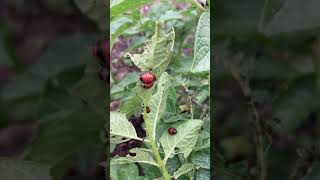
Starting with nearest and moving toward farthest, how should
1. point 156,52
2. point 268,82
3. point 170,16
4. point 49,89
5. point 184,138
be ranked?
point 268,82 < point 49,89 < point 156,52 < point 184,138 < point 170,16

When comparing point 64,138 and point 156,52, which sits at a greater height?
point 156,52

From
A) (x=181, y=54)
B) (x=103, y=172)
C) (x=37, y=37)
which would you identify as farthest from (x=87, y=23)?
(x=181, y=54)

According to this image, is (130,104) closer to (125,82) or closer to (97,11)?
(125,82)

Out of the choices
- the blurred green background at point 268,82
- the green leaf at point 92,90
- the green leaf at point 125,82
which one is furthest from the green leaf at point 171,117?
the blurred green background at point 268,82

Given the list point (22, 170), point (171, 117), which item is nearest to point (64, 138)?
point (22, 170)

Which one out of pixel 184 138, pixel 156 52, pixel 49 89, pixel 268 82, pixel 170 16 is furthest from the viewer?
pixel 170 16

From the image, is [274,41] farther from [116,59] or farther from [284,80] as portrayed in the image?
[116,59]
